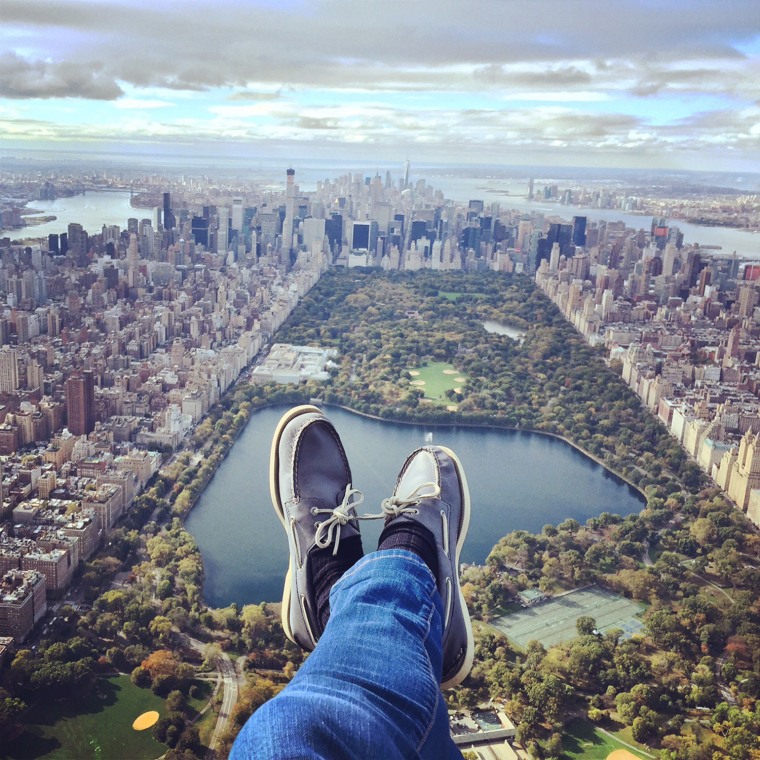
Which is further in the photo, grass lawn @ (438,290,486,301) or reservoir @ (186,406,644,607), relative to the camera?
grass lawn @ (438,290,486,301)

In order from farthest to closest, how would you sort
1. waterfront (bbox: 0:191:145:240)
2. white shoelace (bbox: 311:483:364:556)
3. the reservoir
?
1. waterfront (bbox: 0:191:145:240)
2. the reservoir
3. white shoelace (bbox: 311:483:364:556)

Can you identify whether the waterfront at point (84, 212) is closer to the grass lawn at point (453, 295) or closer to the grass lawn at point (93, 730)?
the grass lawn at point (453, 295)

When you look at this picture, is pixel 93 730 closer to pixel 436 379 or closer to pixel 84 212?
pixel 436 379

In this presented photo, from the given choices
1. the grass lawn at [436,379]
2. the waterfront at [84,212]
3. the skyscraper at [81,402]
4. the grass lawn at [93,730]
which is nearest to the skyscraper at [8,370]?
the skyscraper at [81,402]

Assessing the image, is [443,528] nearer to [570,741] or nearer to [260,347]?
[570,741]

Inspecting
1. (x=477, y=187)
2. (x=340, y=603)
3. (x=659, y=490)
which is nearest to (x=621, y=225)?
(x=477, y=187)

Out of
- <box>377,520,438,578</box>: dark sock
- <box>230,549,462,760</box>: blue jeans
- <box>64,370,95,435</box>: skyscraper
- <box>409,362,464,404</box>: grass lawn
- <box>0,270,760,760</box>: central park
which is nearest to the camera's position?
<box>230,549,462,760</box>: blue jeans

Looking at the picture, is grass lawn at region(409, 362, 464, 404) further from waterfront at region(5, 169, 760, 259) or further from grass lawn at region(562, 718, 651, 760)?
grass lawn at region(562, 718, 651, 760)

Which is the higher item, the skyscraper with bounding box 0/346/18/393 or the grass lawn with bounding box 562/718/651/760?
the skyscraper with bounding box 0/346/18/393

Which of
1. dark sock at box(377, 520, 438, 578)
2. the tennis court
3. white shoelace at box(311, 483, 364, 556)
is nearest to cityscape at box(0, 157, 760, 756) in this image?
the tennis court
